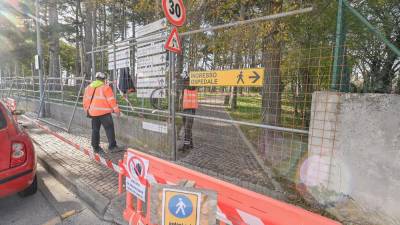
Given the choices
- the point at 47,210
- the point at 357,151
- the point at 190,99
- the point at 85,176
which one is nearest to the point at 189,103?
the point at 190,99

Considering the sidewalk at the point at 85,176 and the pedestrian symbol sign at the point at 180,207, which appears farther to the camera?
the sidewalk at the point at 85,176

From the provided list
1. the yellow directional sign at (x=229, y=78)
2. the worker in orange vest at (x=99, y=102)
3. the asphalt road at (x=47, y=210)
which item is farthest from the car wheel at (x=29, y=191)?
the yellow directional sign at (x=229, y=78)

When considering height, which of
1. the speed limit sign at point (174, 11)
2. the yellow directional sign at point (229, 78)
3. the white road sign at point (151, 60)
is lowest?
the yellow directional sign at point (229, 78)

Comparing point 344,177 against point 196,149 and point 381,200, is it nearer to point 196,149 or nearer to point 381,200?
point 381,200

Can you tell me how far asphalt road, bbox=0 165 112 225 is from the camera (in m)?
3.35

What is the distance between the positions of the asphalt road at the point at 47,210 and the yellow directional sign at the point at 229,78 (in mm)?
2684

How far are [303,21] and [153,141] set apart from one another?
4.48m

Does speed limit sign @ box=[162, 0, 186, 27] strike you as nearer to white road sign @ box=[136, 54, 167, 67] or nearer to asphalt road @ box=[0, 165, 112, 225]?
white road sign @ box=[136, 54, 167, 67]

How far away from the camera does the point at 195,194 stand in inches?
78.6

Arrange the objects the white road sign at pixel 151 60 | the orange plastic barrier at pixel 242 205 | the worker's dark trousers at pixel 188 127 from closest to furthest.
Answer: the orange plastic barrier at pixel 242 205, the worker's dark trousers at pixel 188 127, the white road sign at pixel 151 60

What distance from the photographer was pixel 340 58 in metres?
3.12

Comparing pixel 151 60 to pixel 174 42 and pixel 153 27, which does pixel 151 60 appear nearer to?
pixel 153 27

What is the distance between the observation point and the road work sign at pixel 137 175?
2.97 meters

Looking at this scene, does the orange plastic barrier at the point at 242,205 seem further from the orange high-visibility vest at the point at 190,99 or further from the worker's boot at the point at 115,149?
the worker's boot at the point at 115,149
